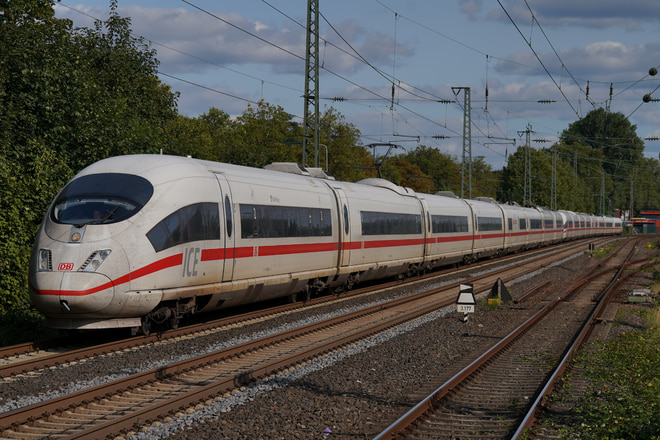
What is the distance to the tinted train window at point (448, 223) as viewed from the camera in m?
28.9

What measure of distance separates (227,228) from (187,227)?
135cm

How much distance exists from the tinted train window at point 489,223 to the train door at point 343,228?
17.5 metres

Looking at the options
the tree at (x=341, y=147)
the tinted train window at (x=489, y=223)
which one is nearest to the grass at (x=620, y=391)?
the tinted train window at (x=489, y=223)

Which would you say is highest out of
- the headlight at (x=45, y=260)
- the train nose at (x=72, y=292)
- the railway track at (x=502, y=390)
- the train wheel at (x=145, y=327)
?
the headlight at (x=45, y=260)

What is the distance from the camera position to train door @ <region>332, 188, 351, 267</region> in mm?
19500

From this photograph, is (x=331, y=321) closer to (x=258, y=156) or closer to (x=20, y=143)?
(x=20, y=143)

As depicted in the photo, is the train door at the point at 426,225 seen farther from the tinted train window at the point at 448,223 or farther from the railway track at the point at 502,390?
the railway track at the point at 502,390

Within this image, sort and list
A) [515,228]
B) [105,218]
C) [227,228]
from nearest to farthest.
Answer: [105,218] → [227,228] → [515,228]

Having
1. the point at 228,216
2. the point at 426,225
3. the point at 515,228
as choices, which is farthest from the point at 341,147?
the point at 228,216

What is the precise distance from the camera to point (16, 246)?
14.7 metres

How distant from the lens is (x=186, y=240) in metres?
12.5

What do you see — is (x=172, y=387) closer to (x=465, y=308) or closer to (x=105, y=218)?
(x=105, y=218)

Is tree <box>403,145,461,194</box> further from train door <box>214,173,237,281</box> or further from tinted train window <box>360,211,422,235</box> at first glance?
train door <box>214,173,237,281</box>

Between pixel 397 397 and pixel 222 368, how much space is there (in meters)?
2.75
